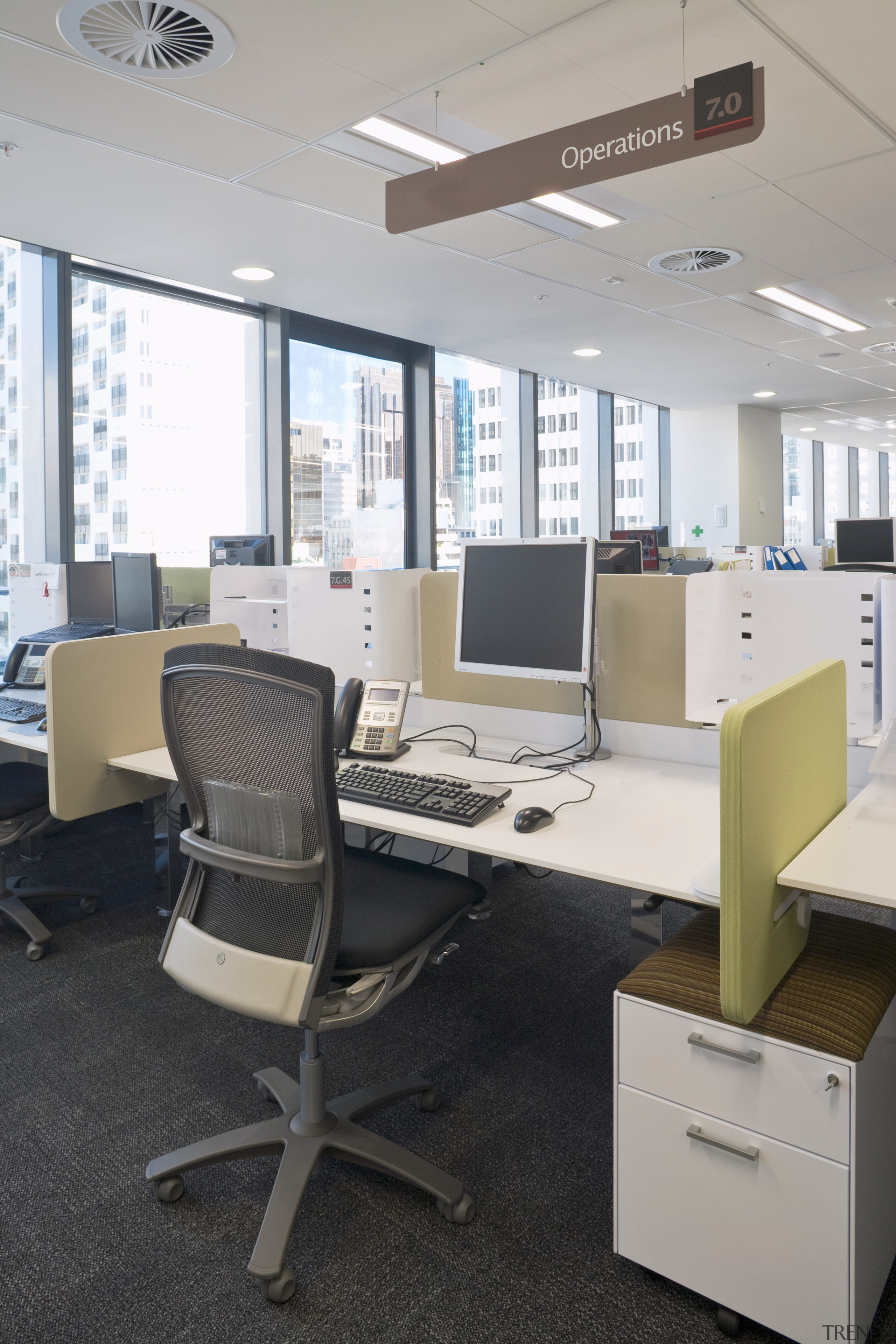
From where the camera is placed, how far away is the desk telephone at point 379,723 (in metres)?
2.31

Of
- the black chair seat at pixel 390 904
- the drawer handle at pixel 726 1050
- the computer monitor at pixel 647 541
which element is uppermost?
the computer monitor at pixel 647 541

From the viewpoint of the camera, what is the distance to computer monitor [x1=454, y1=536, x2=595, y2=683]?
2.16 metres

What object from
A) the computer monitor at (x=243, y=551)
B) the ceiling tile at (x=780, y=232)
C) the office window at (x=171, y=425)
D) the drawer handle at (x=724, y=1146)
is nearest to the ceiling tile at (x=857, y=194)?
the ceiling tile at (x=780, y=232)

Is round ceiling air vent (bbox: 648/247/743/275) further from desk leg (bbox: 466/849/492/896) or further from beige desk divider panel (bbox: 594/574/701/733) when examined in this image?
desk leg (bbox: 466/849/492/896)

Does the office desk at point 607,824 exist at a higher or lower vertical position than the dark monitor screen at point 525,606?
lower

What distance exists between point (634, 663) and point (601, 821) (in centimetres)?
61

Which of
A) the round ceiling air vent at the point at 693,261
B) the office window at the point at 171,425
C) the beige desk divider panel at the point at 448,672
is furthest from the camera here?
the office window at the point at 171,425

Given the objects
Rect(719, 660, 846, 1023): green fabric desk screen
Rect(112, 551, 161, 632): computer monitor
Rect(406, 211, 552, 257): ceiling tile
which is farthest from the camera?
Rect(406, 211, 552, 257): ceiling tile

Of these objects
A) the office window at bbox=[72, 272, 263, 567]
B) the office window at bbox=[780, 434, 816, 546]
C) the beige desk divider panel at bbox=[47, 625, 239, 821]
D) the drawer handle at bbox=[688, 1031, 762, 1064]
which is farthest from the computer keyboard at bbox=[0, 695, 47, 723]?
the office window at bbox=[780, 434, 816, 546]

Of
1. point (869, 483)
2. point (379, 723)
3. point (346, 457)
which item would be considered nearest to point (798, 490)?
point (869, 483)

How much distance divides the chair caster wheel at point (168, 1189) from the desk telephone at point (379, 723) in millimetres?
963

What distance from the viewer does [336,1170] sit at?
1.77 meters

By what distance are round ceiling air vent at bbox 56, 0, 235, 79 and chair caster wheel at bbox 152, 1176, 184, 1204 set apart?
278 cm

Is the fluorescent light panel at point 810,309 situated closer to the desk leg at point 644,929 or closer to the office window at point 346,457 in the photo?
the office window at point 346,457
